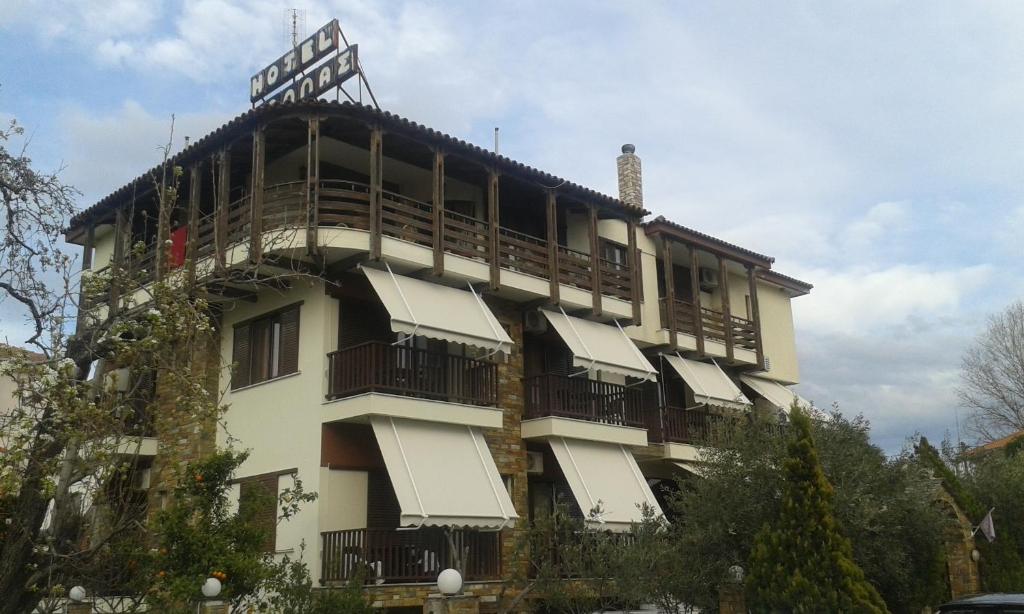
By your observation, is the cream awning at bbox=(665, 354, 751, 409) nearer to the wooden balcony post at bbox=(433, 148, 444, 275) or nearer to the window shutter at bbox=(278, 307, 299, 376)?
the wooden balcony post at bbox=(433, 148, 444, 275)

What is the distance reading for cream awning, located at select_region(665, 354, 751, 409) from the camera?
88.7 ft

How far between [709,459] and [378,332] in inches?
321

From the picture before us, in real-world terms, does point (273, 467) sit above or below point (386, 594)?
above

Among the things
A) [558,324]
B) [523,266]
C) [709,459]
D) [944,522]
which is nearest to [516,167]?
[523,266]

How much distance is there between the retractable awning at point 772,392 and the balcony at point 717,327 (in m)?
0.95

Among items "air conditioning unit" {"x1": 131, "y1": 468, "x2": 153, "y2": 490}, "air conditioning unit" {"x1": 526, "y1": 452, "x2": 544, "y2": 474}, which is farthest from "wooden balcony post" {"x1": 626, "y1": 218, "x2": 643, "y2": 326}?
"air conditioning unit" {"x1": 131, "y1": 468, "x2": 153, "y2": 490}

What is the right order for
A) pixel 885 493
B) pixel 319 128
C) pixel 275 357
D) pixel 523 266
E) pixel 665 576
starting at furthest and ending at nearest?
pixel 523 266 < pixel 275 357 < pixel 319 128 < pixel 885 493 < pixel 665 576

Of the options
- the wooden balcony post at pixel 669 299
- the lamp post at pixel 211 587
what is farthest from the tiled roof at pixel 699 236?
the lamp post at pixel 211 587

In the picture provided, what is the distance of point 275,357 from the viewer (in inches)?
875

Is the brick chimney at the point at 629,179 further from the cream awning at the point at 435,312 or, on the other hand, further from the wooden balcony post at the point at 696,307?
the cream awning at the point at 435,312

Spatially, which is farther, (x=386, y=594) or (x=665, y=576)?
(x=386, y=594)

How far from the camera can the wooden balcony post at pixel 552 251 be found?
78.7ft

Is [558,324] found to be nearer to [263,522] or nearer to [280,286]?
[280,286]

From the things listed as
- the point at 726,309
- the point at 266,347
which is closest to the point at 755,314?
the point at 726,309
